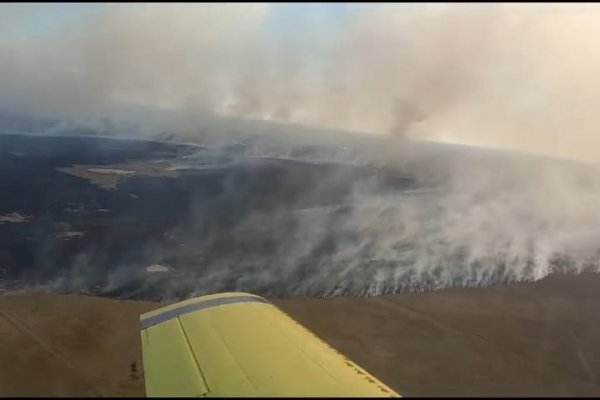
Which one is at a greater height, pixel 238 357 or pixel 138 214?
pixel 238 357

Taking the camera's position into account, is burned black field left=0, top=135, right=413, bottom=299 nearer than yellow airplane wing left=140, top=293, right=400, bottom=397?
No

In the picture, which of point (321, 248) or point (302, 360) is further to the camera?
point (321, 248)

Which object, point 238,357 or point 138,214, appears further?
point 138,214

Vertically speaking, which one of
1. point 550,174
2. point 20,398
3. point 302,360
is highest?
point 550,174

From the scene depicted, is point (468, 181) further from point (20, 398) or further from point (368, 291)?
point (20, 398)

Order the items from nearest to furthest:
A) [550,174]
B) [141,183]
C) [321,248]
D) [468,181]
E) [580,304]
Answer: [580,304] → [321,248] → [141,183] → [468,181] → [550,174]

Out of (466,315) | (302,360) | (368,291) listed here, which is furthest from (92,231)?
(302,360)

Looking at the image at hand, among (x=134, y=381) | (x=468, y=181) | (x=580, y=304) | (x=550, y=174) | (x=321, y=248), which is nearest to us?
(x=134, y=381)

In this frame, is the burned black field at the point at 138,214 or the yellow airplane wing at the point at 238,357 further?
the burned black field at the point at 138,214
